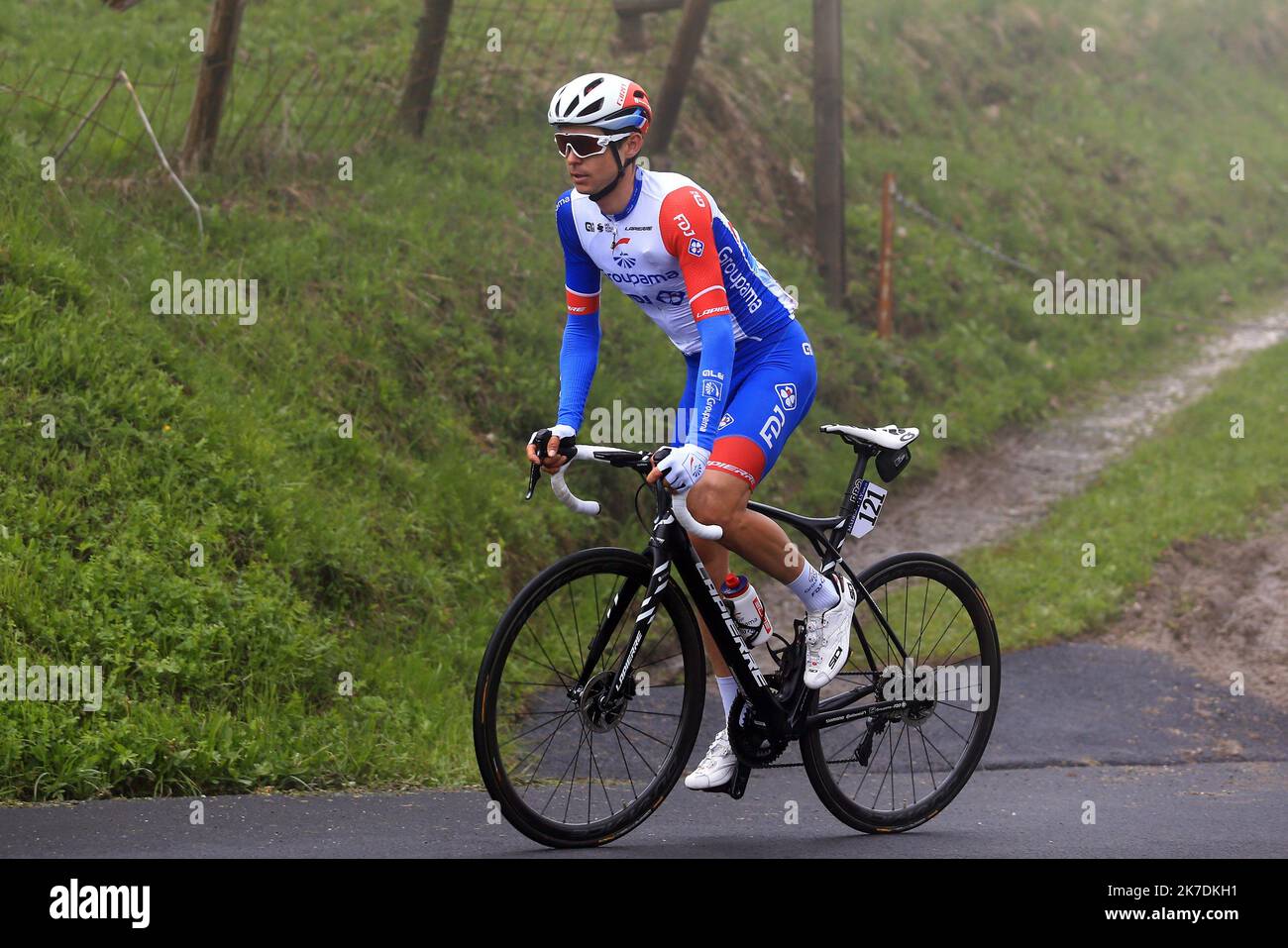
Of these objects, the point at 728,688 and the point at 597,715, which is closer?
the point at 597,715

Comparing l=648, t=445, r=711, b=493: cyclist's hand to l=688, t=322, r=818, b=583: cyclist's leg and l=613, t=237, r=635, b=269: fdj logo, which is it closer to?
l=688, t=322, r=818, b=583: cyclist's leg

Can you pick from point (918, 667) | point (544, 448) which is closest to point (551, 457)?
point (544, 448)

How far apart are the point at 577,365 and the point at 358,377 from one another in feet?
13.4

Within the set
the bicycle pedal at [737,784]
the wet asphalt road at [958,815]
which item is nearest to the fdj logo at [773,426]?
the bicycle pedal at [737,784]

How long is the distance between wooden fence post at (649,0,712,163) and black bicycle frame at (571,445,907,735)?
8289 mm

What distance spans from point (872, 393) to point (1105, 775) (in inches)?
252

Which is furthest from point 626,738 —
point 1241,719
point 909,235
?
point 909,235

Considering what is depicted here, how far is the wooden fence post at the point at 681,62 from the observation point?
41.8 feet

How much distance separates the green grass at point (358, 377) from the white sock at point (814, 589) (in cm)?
191

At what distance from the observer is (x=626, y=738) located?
5.04m

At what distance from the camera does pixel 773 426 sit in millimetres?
5121

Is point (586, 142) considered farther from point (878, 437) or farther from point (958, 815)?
point (958, 815)

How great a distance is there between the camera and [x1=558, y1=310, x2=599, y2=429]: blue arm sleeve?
5.03 m

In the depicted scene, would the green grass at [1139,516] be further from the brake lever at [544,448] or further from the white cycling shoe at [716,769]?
the brake lever at [544,448]
